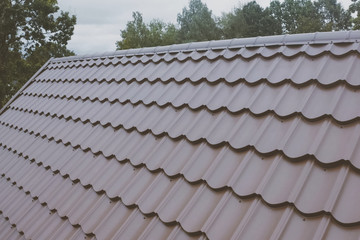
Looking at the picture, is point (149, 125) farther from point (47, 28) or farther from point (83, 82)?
point (47, 28)

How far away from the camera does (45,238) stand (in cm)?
280

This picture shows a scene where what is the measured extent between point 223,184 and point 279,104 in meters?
0.80

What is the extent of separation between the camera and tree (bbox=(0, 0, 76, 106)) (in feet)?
74.0

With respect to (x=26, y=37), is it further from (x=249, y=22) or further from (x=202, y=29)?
(x=249, y=22)

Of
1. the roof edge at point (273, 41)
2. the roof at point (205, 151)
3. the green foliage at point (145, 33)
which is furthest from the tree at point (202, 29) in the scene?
the roof at point (205, 151)

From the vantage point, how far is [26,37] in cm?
2378

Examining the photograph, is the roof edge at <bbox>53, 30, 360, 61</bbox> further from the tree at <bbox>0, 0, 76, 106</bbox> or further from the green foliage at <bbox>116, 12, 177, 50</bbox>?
the green foliage at <bbox>116, 12, 177, 50</bbox>

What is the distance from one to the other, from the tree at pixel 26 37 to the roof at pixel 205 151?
21.0m

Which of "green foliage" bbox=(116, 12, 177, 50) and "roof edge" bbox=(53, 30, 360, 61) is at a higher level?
"green foliage" bbox=(116, 12, 177, 50)

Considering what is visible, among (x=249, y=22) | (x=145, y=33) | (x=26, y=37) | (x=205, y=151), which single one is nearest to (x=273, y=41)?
(x=205, y=151)

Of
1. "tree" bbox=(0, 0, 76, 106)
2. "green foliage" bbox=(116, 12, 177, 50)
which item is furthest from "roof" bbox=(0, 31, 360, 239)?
"green foliage" bbox=(116, 12, 177, 50)

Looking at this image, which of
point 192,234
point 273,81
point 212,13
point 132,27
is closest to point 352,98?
point 273,81

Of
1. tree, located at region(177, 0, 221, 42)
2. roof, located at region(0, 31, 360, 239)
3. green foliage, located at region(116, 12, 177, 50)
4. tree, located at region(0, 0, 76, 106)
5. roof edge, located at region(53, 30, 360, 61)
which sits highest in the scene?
tree, located at region(177, 0, 221, 42)

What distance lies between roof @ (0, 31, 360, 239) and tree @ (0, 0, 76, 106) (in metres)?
21.0
